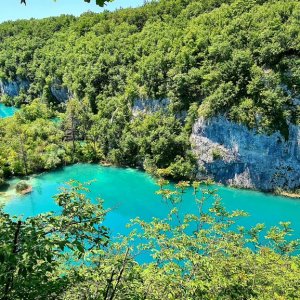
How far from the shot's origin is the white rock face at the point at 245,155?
3784 cm

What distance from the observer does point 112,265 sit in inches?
281

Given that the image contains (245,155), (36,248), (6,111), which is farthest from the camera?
(6,111)

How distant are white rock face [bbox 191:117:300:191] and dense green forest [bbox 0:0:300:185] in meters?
1.04

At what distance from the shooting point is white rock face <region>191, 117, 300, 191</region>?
124ft

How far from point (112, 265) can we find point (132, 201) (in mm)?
30178

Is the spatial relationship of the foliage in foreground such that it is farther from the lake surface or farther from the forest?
the lake surface

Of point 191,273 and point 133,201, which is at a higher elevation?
point 191,273

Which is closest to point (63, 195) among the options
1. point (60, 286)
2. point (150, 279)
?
point (60, 286)

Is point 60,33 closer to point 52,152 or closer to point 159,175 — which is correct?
point 52,152

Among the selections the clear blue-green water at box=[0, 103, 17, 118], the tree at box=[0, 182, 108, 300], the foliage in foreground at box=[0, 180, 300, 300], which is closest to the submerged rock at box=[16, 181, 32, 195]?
the foliage in foreground at box=[0, 180, 300, 300]

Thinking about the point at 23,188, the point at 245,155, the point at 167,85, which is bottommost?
the point at 23,188

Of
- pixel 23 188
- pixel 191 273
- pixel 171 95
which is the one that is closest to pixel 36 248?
pixel 191 273

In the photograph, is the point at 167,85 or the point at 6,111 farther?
Answer: the point at 6,111

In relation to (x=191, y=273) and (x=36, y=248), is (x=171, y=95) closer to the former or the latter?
(x=191, y=273)
